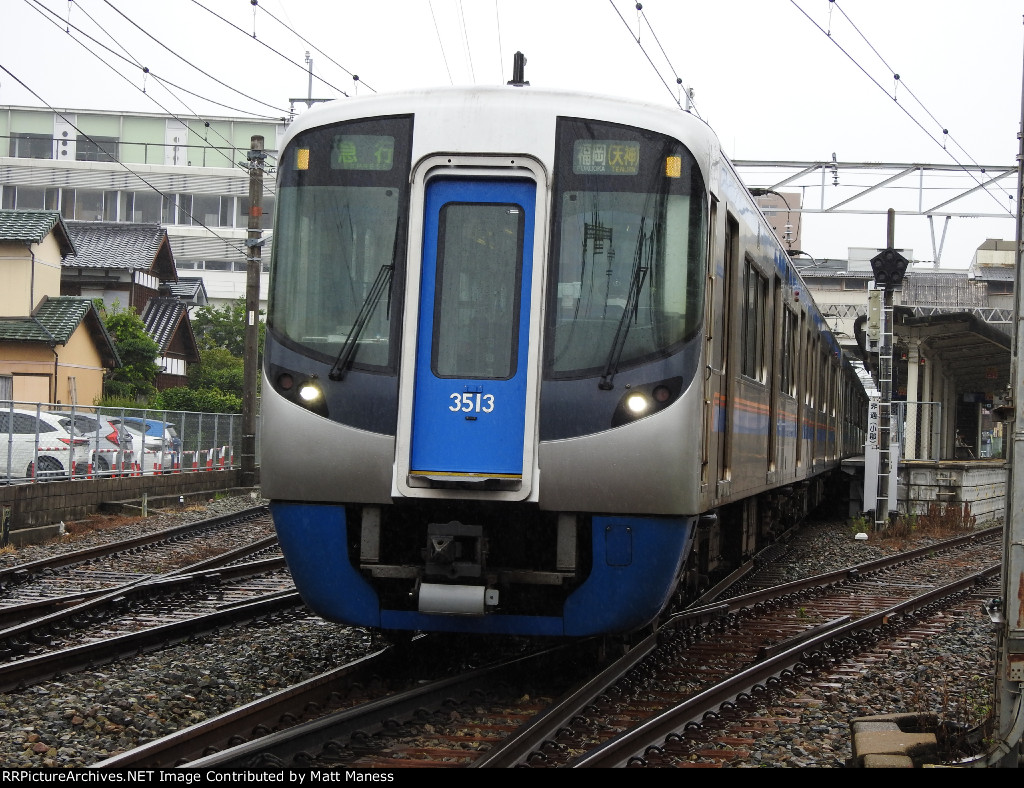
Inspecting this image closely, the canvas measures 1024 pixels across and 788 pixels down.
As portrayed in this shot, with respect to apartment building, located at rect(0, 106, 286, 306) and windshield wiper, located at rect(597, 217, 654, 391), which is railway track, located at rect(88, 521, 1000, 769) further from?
apartment building, located at rect(0, 106, 286, 306)

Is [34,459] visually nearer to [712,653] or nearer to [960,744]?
[712,653]

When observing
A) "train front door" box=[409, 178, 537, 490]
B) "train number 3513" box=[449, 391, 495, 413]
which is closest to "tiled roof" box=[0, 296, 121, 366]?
"train front door" box=[409, 178, 537, 490]

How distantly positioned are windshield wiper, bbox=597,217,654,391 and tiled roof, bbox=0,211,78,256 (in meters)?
24.4

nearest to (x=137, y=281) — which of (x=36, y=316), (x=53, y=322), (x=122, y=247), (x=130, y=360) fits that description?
(x=122, y=247)

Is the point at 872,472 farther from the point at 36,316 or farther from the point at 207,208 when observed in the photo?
the point at 207,208

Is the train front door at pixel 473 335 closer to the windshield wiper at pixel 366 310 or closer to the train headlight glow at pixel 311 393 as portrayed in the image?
the windshield wiper at pixel 366 310

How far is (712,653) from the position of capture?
786cm

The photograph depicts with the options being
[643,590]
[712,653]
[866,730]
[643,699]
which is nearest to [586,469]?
[643,590]

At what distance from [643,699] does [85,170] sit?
57354 mm

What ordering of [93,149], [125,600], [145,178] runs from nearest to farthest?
[125,600], [145,178], [93,149]

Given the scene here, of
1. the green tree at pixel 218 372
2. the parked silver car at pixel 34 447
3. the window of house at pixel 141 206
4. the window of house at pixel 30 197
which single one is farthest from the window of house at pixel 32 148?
the parked silver car at pixel 34 447

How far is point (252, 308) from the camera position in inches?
915

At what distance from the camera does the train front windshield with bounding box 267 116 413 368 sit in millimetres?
6305

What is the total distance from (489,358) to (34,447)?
11.2 metres
